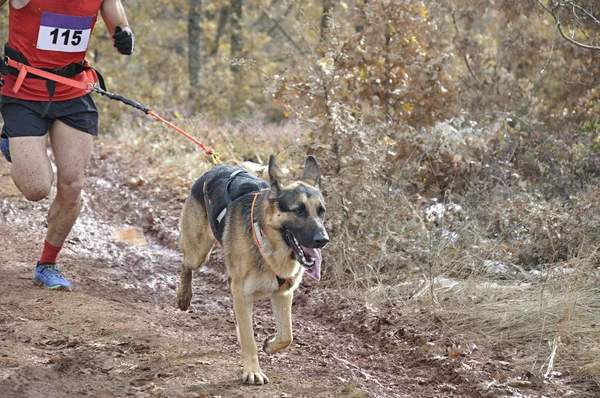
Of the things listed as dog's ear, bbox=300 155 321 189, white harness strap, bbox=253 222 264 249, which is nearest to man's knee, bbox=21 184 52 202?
white harness strap, bbox=253 222 264 249

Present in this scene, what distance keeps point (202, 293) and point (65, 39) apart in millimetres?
2649

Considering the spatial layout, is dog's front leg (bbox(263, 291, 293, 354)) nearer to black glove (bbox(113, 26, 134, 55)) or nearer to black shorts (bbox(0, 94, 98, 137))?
black shorts (bbox(0, 94, 98, 137))

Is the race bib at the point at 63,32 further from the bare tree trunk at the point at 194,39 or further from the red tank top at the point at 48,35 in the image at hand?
the bare tree trunk at the point at 194,39

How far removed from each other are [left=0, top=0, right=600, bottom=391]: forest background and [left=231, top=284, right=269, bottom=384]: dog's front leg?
160 cm

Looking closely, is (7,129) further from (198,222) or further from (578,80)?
(578,80)

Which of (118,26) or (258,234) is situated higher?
(118,26)

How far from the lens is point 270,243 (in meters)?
4.32

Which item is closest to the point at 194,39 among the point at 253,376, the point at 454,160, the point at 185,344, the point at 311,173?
the point at 454,160

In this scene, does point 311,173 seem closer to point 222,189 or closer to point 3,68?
point 222,189

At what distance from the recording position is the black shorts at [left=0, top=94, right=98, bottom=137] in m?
4.88

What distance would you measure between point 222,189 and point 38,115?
150 cm


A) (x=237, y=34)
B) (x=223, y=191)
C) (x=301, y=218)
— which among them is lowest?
(x=223, y=191)

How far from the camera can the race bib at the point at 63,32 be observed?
483 centimetres

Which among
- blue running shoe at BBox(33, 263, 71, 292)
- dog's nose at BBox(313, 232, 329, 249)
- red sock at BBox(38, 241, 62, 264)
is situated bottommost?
blue running shoe at BBox(33, 263, 71, 292)
